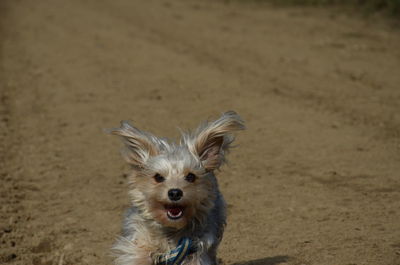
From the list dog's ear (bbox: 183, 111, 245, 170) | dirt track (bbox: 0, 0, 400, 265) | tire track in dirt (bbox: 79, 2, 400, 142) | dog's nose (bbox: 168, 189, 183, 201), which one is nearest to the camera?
dog's nose (bbox: 168, 189, 183, 201)

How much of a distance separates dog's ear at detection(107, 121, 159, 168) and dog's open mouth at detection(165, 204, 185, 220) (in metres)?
0.45

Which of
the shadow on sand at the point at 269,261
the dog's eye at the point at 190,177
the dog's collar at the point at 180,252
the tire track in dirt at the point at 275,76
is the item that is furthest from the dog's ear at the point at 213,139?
the tire track in dirt at the point at 275,76

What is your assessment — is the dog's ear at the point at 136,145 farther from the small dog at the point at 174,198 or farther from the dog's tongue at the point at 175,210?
the dog's tongue at the point at 175,210

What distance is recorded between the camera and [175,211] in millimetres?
5062

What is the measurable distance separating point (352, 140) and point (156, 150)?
4900 millimetres

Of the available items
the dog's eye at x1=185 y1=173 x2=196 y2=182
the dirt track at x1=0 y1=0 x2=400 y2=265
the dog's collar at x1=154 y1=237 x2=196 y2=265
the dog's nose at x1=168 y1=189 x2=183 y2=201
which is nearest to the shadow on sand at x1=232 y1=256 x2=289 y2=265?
the dirt track at x1=0 y1=0 x2=400 y2=265

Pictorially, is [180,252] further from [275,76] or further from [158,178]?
[275,76]

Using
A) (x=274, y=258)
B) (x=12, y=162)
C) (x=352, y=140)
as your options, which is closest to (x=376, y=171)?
(x=352, y=140)

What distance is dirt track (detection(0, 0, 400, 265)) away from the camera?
6840 millimetres

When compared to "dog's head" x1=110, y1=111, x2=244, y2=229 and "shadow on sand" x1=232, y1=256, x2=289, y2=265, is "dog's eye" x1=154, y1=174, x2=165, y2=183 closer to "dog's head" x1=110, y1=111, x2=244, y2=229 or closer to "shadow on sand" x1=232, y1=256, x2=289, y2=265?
"dog's head" x1=110, y1=111, x2=244, y2=229

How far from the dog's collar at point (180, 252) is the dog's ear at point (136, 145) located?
2.11 feet

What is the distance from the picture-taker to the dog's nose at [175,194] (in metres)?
4.92

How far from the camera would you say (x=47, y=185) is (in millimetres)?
8461

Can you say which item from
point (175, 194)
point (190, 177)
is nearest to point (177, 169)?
point (190, 177)
